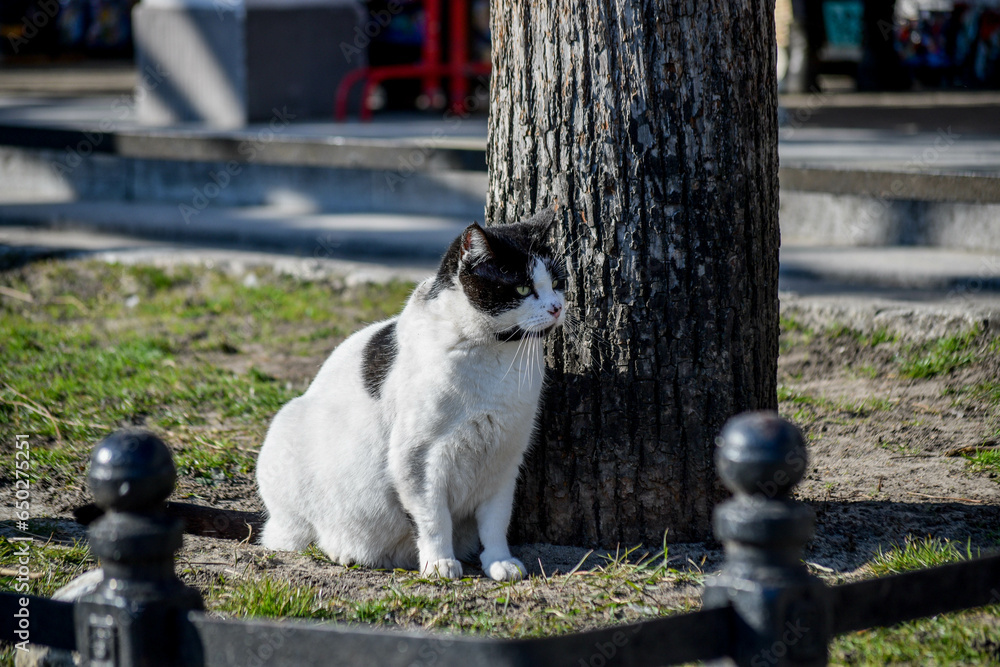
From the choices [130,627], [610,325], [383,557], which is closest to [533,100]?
[610,325]

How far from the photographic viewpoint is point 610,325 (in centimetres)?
275

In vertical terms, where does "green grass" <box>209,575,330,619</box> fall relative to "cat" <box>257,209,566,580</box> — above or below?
below

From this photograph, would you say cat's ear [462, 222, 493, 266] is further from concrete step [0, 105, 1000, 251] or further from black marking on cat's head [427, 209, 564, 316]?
concrete step [0, 105, 1000, 251]

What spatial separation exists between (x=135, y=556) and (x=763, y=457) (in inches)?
40.5

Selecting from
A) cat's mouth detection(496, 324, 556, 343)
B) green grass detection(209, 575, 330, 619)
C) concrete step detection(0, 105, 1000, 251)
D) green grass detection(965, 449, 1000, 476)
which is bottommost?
green grass detection(209, 575, 330, 619)

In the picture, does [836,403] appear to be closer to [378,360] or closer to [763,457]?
[378,360]

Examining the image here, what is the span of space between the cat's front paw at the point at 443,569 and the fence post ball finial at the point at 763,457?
4.38 ft

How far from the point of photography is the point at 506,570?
2.69m

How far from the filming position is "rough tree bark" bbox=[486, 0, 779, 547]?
257cm

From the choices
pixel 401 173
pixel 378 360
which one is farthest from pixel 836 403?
pixel 401 173

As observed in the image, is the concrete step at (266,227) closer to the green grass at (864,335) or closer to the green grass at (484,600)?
the green grass at (864,335)

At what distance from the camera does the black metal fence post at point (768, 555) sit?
1482mm

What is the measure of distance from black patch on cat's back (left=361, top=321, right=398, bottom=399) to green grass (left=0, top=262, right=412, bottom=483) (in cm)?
105

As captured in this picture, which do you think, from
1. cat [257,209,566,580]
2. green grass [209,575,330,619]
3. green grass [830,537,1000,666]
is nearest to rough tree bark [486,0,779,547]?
cat [257,209,566,580]
